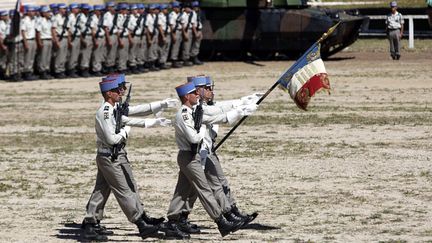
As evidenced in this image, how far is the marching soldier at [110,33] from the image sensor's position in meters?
36.7

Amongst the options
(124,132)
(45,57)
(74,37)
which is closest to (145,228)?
(124,132)

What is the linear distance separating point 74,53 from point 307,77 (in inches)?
827

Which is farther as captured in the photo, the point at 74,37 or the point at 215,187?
the point at 74,37

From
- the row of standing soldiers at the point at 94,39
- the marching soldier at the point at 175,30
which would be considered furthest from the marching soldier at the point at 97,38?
the marching soldier at the point at 175,30

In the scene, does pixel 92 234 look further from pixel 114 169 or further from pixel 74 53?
pixel 74 53

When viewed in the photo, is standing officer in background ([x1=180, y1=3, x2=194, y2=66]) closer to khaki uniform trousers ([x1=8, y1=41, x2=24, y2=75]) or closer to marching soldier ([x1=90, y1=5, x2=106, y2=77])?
marching soldier ([x1=90, y1=5, x2=106, y2=77])

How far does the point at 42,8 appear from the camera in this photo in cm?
3541

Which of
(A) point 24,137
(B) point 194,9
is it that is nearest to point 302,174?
(A) point 24,137

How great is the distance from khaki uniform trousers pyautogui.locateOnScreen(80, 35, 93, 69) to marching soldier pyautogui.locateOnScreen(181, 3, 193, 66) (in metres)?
3.97

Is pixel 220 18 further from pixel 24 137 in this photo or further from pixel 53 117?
pixel 24 137

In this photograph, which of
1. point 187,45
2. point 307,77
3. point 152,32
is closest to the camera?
point 307,77

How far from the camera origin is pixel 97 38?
36625 mm

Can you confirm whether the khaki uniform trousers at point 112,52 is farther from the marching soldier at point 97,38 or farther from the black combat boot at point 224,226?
the black combat boot at point 224,226

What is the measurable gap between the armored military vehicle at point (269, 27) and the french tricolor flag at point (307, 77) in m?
24.3
